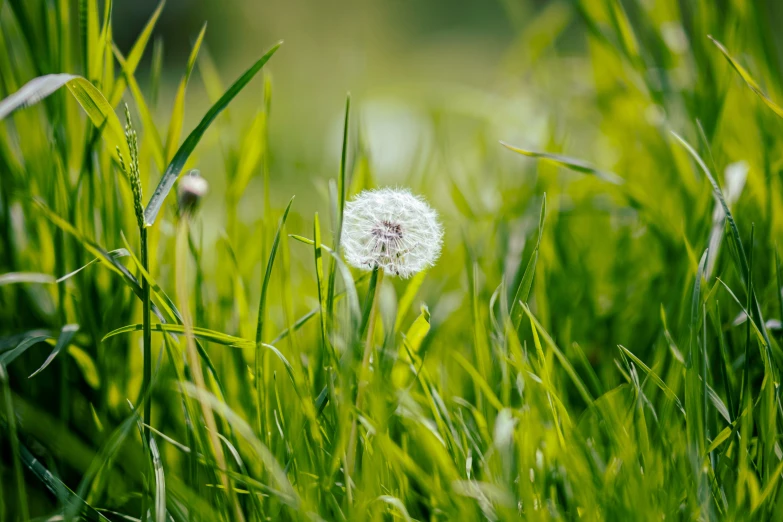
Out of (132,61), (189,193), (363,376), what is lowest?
Result: (363,376)

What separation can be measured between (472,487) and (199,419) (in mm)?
226

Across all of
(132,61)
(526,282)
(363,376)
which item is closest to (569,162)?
(526,282)

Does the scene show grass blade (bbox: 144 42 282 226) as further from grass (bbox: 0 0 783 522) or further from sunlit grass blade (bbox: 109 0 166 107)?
sunlit grass blade (bbox: 109 0 166 107)

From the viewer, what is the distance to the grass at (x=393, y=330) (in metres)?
0.49

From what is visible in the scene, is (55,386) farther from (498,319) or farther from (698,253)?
(698,253)

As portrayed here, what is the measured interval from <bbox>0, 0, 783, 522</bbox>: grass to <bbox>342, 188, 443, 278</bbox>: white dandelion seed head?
0.07 ft

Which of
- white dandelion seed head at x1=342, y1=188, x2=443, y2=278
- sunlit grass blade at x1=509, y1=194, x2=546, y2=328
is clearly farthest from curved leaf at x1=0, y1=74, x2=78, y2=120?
sunlit grass blade at x1=509, y1=194, x2=546, y2=328

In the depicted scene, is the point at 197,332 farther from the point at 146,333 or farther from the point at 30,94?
the point at 30,94

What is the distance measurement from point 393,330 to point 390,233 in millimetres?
94

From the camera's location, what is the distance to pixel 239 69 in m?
2.91

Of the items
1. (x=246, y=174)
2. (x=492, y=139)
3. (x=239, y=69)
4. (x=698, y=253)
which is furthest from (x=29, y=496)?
(x=239, y=69)

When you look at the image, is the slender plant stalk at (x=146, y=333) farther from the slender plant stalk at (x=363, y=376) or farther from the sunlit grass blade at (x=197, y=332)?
the slender plant stalk at (x=363, y=376)

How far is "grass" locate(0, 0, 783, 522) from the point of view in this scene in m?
0.49

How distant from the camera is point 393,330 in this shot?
59cm
